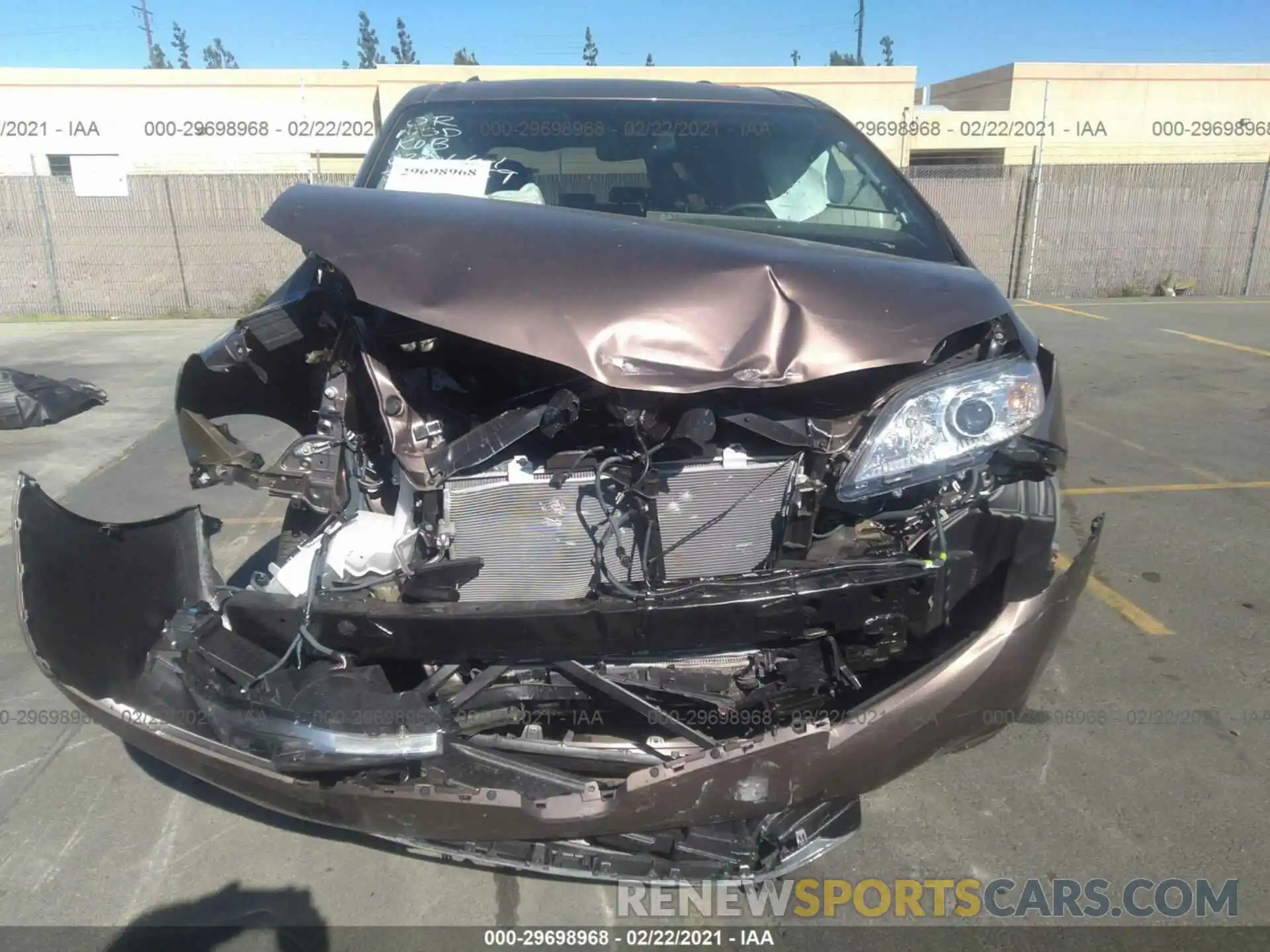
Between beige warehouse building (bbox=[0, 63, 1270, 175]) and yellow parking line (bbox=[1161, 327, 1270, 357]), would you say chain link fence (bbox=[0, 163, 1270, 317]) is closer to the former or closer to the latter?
yellow parking line (bbox=[1161, 327, 1270, 357])

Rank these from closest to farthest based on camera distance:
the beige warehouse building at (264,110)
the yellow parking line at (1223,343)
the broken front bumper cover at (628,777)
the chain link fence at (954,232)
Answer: the broken front bumper cover at (628,777) → the yellow parking line at (1223,343) → the chain link fence at (954,232) → the beige warehouse building at (264,110)

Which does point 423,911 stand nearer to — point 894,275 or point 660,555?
point 660,555

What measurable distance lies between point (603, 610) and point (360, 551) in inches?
28.6

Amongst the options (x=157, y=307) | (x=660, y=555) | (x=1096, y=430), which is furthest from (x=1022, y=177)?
(x=660, y=555)

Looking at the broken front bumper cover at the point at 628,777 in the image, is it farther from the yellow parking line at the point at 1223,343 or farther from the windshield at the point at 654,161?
the yellow parking line at the point at 1223,343

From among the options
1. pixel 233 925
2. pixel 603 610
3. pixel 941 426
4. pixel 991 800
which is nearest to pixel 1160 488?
pixel 991 800

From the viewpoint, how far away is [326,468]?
95.9 inches

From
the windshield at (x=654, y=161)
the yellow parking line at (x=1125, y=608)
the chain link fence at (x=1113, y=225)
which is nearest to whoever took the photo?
the windshield at (x=654, y=161)

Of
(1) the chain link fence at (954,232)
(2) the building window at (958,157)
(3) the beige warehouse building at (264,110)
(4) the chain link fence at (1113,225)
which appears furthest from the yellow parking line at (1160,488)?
(2) the building window at (958,157)

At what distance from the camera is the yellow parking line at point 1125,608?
3652mm

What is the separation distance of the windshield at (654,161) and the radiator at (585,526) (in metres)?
1.38

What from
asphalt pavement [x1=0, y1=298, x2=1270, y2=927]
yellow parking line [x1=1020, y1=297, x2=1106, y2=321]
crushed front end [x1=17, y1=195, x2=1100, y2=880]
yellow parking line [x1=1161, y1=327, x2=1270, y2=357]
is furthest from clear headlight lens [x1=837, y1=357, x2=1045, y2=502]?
yellow parking line [x1=1020, y1=297, x2=1106, y2=321]

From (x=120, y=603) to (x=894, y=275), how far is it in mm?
2138

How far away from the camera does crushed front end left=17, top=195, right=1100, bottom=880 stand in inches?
77.3
